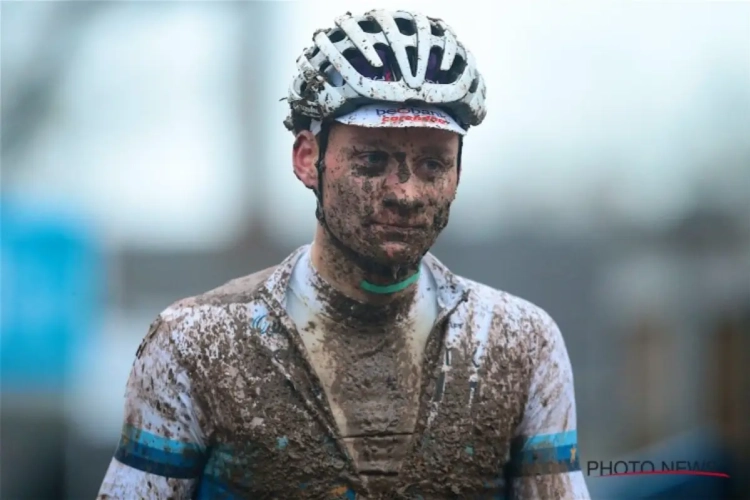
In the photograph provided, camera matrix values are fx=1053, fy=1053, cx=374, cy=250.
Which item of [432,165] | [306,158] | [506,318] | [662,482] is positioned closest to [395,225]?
[432,165]

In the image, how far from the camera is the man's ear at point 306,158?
2.37 m

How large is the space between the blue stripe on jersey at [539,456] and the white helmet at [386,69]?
736 millimetres

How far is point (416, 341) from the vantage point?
2410mm

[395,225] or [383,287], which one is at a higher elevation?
[395,225]

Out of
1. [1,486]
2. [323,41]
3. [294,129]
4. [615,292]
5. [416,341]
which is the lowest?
[1,486]

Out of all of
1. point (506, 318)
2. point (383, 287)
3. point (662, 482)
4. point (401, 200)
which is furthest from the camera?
point (662, 482)

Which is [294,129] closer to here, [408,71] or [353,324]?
[408,71]

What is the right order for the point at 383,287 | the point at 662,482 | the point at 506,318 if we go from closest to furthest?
the point at 383,287 → the point at 506,318 → the point at 662,482

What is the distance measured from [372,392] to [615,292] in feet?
11.3

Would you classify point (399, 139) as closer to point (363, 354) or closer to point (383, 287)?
point (383, 287)

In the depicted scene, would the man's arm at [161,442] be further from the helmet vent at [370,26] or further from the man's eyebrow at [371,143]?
the helmet vent at [370,26]

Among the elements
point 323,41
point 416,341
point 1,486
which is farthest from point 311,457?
point 1,486

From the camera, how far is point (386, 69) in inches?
91.0

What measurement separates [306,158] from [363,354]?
0.46 metres
